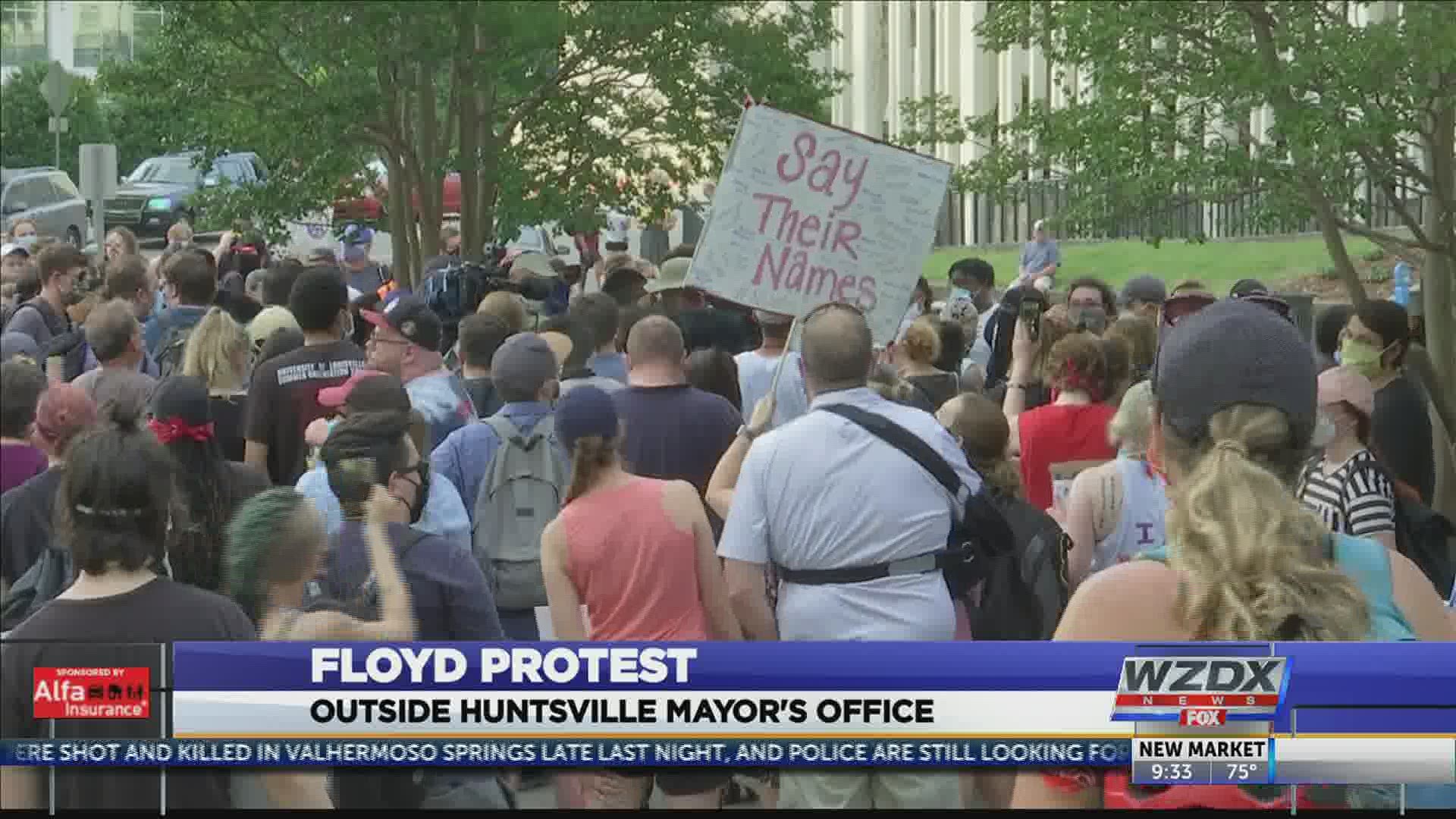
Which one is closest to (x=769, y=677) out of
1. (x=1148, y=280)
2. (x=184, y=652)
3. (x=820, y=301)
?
(x=184, y=652)

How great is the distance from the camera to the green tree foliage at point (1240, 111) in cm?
1427

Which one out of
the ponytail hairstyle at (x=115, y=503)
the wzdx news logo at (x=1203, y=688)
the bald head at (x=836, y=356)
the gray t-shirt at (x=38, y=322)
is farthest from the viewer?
the gray t-shirt at (x=38, y=322)

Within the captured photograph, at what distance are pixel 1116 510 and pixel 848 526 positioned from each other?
1589 millimetres

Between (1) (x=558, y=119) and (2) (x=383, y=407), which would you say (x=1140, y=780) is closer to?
(2) (x=383, y=407)

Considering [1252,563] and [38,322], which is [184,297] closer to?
[38,322]

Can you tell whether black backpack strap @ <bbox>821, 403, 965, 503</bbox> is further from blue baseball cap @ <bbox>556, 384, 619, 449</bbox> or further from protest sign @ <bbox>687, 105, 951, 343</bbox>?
protest sign @ <bbox>687, 105, 951, 343</bbox>

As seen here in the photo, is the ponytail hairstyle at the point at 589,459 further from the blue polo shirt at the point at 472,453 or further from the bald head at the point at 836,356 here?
the blue polo shirt at the point at 472,453

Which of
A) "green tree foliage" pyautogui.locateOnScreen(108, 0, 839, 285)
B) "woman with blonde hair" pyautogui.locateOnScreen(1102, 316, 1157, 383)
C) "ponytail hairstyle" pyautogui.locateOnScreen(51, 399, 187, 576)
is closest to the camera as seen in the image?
"ponytail hairstyle" pyautogui.locateOnScreen(51, 399, 187, 576)

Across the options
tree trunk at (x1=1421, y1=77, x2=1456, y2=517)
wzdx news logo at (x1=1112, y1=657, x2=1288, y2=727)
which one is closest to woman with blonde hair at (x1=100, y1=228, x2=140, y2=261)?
tree trunk at (x1=1421, y1=77, x2=1456, y2=517)

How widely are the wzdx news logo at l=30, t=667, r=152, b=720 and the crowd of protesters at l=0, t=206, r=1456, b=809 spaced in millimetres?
29

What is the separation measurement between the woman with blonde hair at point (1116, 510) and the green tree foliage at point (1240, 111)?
6855 millimetres

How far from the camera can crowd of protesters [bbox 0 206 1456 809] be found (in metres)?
3.83

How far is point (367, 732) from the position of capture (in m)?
4.94

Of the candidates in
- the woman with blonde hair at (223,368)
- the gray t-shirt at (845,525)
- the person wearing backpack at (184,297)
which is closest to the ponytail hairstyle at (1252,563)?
the gray t-shirt at (845,525)
